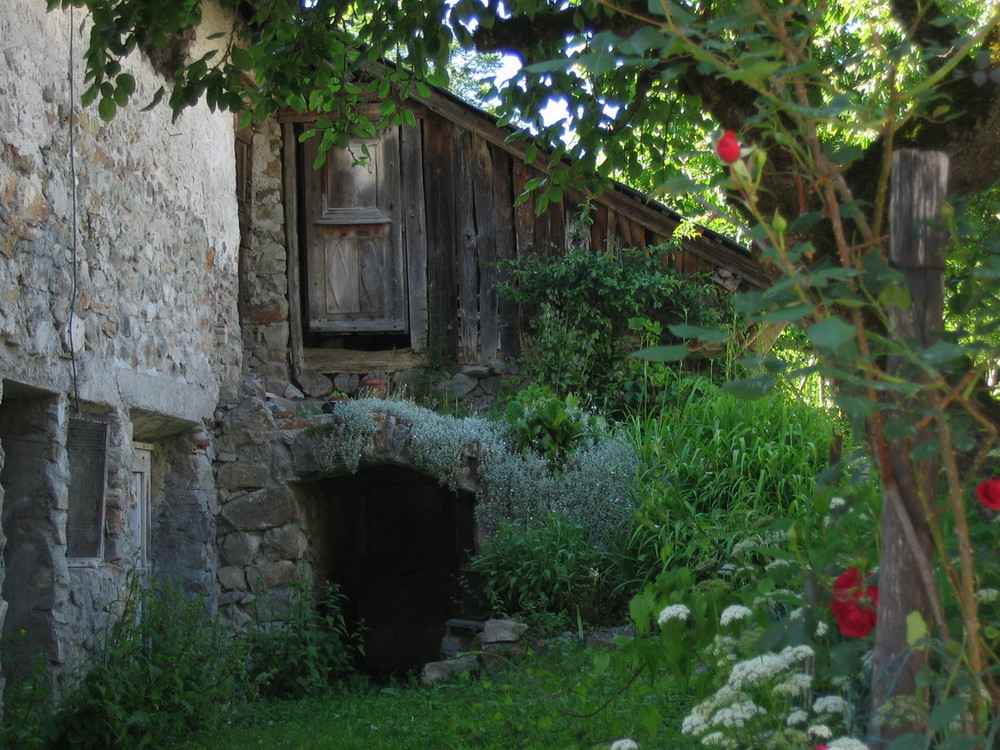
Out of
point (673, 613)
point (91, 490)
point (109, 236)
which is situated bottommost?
point (673, 613)

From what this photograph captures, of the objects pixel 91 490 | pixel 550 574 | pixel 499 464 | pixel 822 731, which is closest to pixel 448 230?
pixel 499 464

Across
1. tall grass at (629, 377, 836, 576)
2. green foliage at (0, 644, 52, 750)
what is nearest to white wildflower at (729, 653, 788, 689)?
green foliage at (0, 644, 52, 750)

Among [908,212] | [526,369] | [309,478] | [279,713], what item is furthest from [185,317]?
[908,212]

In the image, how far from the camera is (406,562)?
9.98m

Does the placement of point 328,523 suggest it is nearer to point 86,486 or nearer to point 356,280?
point 356,280

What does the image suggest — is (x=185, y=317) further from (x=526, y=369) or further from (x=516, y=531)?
(x=526, y=369)

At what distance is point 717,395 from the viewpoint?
7719 millimetres

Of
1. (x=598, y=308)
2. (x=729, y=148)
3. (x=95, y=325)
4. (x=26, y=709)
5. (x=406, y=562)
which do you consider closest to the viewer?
(x=729, y=148)

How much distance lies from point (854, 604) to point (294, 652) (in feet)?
15.7

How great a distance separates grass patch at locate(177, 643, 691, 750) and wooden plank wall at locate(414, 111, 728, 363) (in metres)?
3.80

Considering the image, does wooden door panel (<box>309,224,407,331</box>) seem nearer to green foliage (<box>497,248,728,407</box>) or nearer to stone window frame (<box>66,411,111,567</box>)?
green foliage (<box>497,248,728,407</box>)

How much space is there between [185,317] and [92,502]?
159cm


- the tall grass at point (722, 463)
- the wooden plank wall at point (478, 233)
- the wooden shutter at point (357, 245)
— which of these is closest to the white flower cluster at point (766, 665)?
the tall grass at point (722, 463)

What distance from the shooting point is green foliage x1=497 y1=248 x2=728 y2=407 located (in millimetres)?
8898
